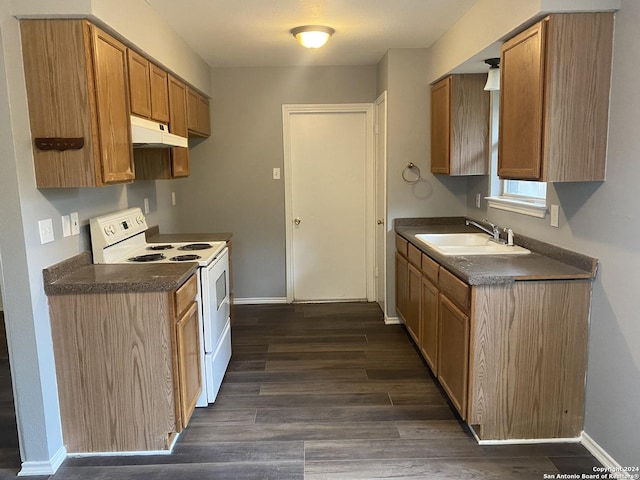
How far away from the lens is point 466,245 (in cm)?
357

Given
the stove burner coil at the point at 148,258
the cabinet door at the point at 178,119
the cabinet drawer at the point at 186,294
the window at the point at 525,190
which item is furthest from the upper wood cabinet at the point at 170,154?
the window at the point at 525,190

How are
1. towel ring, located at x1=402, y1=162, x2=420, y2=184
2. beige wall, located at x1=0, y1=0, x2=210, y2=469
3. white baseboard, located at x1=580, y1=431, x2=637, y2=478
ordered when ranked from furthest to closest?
towel ring, located at x1=402, y1=162, x2=420, y2=184 < white baseboard, located at x1=580, y1=431, x2=637, y2=478 < beige wall, located at x1=0, y1=0, x2=210, y2=469

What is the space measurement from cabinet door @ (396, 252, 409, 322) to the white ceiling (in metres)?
1.73

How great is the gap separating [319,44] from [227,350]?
90.8 inches

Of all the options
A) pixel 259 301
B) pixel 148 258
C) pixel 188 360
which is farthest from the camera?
pixel 259 301

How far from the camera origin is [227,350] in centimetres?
344

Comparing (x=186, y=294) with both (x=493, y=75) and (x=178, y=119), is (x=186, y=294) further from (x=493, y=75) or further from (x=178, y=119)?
(x=493, y=75)

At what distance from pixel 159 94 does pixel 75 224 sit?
1107 millimetres

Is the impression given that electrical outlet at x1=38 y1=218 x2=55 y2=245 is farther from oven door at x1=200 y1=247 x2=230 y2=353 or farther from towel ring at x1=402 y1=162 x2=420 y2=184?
towel ring at x1=402 y1=162 x2=420 y2=184

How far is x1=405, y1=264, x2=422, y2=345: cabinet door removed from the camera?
3.44m

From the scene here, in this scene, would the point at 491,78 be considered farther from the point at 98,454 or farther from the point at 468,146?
the point at 98,454

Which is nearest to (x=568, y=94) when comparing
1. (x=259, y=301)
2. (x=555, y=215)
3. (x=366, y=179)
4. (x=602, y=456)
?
(x=555, y=215)

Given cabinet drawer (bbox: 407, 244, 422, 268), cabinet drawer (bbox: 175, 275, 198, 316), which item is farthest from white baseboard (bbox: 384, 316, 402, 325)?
cabinet drawer (bbox: 175, 275, 198, 316)

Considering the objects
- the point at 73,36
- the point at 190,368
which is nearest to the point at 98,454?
the point at 190,368
